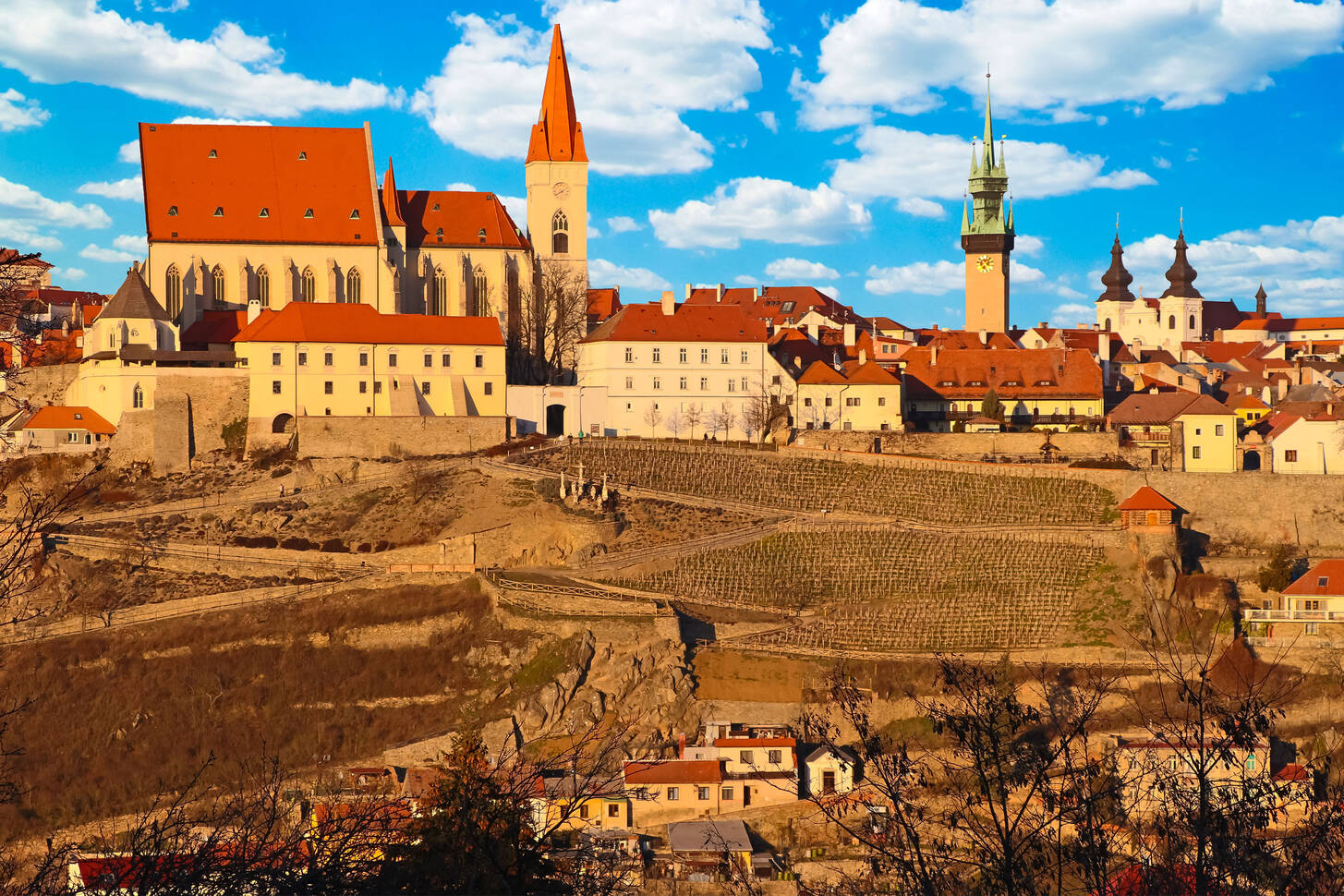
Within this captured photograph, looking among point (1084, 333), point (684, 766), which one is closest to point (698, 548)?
point (684, 766)

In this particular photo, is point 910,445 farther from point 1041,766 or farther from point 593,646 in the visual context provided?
point 1041,766

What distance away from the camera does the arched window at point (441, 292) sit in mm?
77812

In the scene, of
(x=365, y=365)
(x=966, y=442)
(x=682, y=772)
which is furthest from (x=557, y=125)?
(x=682, y=772)

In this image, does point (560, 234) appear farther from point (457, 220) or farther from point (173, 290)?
point (173, 290)

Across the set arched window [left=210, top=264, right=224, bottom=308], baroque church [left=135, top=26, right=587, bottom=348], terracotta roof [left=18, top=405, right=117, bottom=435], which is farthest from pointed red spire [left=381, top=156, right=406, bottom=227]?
terracotta roof [left=18, top=405, right=117, bottom=435]

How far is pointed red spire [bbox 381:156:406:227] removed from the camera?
77.1 meters

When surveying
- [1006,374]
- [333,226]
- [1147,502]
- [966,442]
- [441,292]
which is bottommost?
[1147,502]

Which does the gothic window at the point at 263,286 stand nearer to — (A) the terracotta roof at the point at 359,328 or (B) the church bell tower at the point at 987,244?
(A) the terracotta roof at the point at 359,328

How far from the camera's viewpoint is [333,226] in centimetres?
7556

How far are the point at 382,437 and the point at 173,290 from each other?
1571cm

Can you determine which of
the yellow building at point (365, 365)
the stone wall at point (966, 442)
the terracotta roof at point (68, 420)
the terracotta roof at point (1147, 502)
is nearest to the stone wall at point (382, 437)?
the yellow building at point (365, 365)

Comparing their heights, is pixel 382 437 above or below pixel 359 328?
below

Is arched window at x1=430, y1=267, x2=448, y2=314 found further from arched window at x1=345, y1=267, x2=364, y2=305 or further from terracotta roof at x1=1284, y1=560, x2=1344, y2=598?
terracotta roof at x1=1284, y1=560, x2=1344, y2=598

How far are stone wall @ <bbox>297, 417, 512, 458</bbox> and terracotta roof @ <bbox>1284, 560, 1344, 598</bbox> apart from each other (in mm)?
31494
